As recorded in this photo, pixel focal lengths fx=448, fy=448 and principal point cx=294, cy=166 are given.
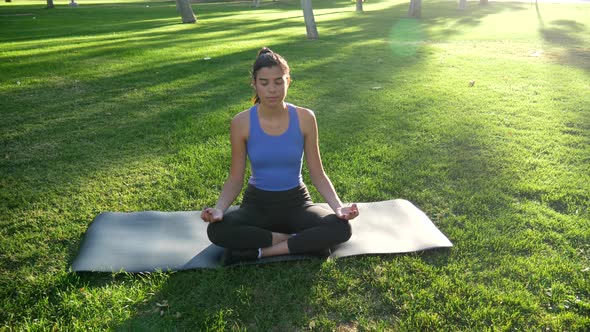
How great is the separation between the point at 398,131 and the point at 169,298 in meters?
3.91

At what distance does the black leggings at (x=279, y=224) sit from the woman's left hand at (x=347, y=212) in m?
0.08

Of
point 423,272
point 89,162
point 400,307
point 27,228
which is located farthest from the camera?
point 89,162

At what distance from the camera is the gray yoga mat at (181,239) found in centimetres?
312

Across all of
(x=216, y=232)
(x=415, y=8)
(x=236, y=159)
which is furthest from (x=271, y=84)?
(x=415, y=8)

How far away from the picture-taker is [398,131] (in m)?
5.80

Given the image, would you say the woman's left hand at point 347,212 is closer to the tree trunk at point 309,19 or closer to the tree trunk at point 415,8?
the tree trunk at point 309,19

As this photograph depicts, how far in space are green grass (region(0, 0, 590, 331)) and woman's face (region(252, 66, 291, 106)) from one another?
1.15 meters

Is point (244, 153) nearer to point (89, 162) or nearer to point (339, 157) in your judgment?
point (339, 157)

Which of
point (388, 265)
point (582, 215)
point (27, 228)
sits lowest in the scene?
point (582, 215)

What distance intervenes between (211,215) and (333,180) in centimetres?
178

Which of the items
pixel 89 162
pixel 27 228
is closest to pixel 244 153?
pixel 27 228

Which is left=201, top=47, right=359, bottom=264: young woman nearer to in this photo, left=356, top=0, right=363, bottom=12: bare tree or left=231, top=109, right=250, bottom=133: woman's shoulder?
left=231, top=109, right=250, bottom=133: woman's shoulder

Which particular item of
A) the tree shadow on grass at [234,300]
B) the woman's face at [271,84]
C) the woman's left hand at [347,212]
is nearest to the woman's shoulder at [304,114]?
the woman's face at [271,84]

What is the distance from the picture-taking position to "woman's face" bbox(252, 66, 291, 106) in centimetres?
292
